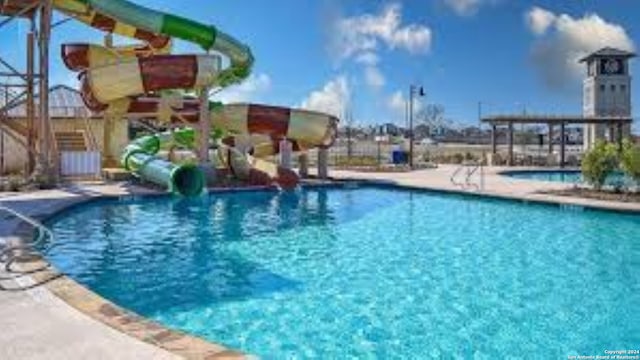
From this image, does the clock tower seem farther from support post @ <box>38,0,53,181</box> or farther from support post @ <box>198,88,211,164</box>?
support post @ <box>38,0,53,181</box>

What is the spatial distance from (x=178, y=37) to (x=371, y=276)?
518 inches

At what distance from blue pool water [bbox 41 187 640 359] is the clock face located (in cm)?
4704

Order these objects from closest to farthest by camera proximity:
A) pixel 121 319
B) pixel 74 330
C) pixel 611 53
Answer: pixel 74 330, pixel 121 319, pixel 611 53

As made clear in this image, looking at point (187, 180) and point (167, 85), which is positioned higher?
point (167, 85)

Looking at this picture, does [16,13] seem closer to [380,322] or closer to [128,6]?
[128,6]

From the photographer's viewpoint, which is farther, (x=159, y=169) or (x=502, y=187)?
(x=502, y=187)

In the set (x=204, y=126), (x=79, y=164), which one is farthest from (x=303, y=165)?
(x=79, y=164)

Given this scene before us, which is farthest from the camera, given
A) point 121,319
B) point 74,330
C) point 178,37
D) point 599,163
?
point 178,37

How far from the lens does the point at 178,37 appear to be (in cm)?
2095

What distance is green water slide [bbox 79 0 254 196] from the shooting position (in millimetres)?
19656

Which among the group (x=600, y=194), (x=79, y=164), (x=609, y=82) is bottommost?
(x=600, y=194)

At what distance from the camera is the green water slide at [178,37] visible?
774 inches

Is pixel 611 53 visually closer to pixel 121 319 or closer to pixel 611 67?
pixel 611 67

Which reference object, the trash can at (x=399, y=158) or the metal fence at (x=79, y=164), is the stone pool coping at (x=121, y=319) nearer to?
the metal fence at (x=79, y=164)
